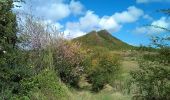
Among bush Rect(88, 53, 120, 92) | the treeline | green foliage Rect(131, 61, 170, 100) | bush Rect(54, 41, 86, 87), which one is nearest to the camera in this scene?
green foliage Rect(131, 61, 170, 100)

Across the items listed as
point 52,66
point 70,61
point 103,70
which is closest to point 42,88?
point 52,66

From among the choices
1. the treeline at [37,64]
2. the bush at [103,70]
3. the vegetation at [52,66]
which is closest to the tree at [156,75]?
the vegetation at [52,66]

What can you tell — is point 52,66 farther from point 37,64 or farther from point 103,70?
point 103,70

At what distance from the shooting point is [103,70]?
125ft

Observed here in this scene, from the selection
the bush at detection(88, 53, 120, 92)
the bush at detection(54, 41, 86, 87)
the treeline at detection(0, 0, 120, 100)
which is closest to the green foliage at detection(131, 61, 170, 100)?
the treeline at detection(0, 0, 120, 100)

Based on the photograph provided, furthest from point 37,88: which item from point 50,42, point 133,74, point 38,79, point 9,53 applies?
point 50,42

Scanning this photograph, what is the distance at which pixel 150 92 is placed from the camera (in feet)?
44.5

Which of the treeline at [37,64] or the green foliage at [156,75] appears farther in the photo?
the treeline at [37,64]

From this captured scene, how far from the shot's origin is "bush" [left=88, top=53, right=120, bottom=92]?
3775 centimetres

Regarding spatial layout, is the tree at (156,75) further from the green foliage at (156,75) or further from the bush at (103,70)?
the bush at (103,70)

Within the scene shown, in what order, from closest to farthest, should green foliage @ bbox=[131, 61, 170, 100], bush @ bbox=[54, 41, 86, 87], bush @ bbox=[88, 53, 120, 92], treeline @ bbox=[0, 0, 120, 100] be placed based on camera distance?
green foliage @ bbox=[131, 61, 170, 100], treeline @ bbox=[0, 0, 120, 100], bush @ bbox=[54, 41, 86, 87], bush @ bbox=[88, 53, 120, 92]

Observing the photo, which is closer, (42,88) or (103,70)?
(42,88)

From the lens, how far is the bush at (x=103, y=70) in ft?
124

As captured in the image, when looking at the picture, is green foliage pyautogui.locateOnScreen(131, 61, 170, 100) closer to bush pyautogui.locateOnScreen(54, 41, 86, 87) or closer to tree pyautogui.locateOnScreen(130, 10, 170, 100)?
tree pyautogui.locateOnScreen(130, 10, 170, 100)
